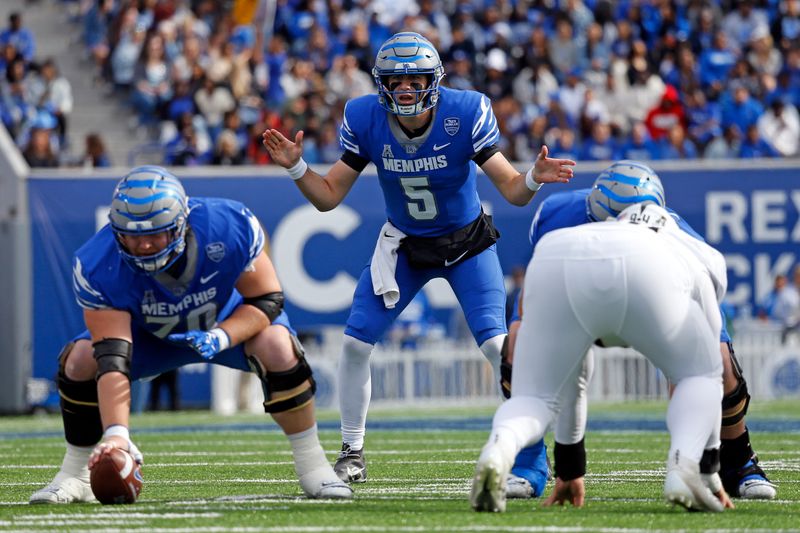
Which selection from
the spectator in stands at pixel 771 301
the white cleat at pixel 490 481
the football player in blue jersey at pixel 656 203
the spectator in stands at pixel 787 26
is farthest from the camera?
the spectator in stands at pixel 787 26

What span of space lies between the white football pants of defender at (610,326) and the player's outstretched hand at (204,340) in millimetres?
1202

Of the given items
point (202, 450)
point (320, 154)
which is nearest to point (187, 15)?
point (320, 154)

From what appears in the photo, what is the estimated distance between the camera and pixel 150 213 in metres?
5.46

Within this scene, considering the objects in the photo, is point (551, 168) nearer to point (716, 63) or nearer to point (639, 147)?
point (639, 147)

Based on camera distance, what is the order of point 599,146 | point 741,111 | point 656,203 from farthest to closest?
point 741,111 < point 599,146 < point 656,203

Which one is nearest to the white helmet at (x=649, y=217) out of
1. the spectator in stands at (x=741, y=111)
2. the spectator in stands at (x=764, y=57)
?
the spectator in stands at (x=741, y=111)

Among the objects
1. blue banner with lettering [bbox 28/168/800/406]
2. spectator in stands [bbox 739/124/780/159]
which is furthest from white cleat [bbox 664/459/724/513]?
spectator in stands [bbox 739/124/780/159]

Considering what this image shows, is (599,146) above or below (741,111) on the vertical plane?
below

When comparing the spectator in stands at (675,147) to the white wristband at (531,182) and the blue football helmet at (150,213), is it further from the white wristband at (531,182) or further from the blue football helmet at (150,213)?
→ the blue football helmet at (150,213)

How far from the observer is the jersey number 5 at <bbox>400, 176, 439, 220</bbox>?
686 centimetres

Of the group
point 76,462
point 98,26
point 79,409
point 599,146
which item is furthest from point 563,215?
point 98,26

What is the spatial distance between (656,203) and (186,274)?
183cm

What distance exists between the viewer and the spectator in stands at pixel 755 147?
58.1ft

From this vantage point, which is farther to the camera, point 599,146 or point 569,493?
point 599,146
